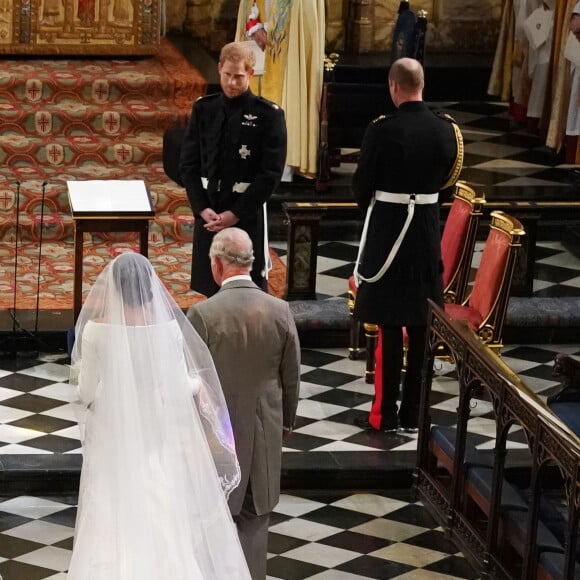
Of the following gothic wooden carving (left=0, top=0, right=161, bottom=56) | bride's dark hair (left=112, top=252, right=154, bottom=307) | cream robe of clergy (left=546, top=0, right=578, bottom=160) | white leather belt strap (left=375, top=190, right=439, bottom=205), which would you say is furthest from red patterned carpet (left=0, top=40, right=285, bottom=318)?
bride's dark hair (left=112, top=252, right=154, bottom=307)

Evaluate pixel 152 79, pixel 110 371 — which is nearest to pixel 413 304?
pixel 110 371

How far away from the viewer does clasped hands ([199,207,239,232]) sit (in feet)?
28.3

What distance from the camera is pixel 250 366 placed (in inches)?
250

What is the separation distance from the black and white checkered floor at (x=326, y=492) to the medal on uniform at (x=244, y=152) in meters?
1.45

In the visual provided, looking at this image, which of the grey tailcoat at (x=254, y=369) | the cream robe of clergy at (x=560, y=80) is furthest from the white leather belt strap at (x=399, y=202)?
the cream robe of clergy at (x=560, y=80)

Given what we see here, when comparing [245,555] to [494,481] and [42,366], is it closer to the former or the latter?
[494,481]

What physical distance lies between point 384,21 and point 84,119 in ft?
13.5

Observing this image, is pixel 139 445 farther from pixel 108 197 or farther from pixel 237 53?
pixel 108 197

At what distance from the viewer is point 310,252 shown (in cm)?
1026

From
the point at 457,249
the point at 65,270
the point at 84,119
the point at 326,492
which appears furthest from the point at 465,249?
the point at 84,119

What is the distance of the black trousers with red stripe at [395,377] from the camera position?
27.6 feet

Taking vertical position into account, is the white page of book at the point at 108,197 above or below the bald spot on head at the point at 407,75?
below

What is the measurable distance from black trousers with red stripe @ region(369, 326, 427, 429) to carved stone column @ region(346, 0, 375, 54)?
748 centimetres

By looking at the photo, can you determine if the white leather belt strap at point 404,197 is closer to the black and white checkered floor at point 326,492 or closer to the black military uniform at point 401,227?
the black military uniform at point 401,227
